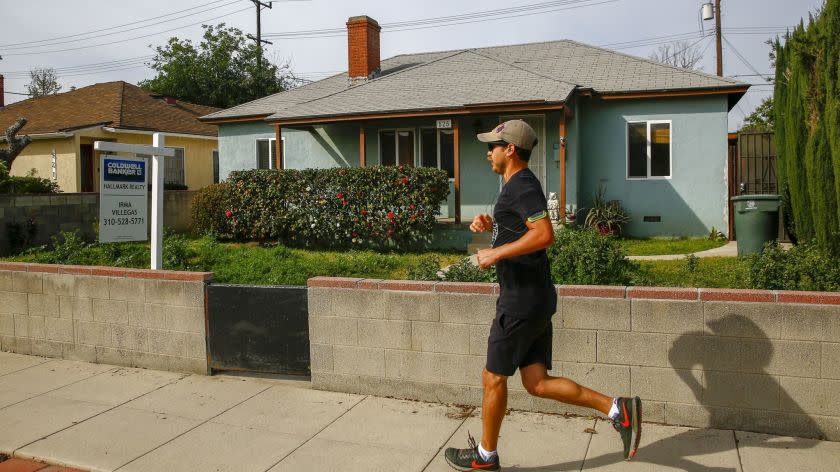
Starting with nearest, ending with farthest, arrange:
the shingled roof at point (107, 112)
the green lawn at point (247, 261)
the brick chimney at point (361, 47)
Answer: the green lawn at point (247, 261) < the brick chimney at point (361, 47) < the shingled roof at point (107, 112)

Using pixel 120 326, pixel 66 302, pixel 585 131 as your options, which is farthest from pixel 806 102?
pixel 585 131

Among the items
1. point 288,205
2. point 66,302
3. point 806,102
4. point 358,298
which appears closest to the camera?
point 358,298

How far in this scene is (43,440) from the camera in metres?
5.12

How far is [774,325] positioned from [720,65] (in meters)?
24.3

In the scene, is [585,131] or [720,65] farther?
[720,65]

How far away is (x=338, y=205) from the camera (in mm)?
14398

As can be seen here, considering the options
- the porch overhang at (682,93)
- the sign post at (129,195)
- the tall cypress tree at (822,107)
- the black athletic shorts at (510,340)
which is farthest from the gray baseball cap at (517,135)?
the porch overhang at (682,93)

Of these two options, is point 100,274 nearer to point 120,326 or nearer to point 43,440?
point 120,326

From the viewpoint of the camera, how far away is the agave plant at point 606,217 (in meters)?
15.3

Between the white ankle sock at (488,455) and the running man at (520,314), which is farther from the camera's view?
the white ankle sock at (488,455)

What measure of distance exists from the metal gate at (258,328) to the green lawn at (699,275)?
3.15 meters

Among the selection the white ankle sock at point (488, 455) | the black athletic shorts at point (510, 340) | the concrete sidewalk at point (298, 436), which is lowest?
the concrete sidewalk at point (298, 436)

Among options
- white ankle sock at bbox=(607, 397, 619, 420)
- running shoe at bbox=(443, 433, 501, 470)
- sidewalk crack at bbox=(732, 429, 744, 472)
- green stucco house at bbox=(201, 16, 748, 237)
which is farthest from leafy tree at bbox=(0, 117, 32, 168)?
sidewalk crack at bbox=(732, 429, 744, 472)

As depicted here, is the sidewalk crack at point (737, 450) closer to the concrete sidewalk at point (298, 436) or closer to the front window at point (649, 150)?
the concrete sidewalk at point (298, 436)
